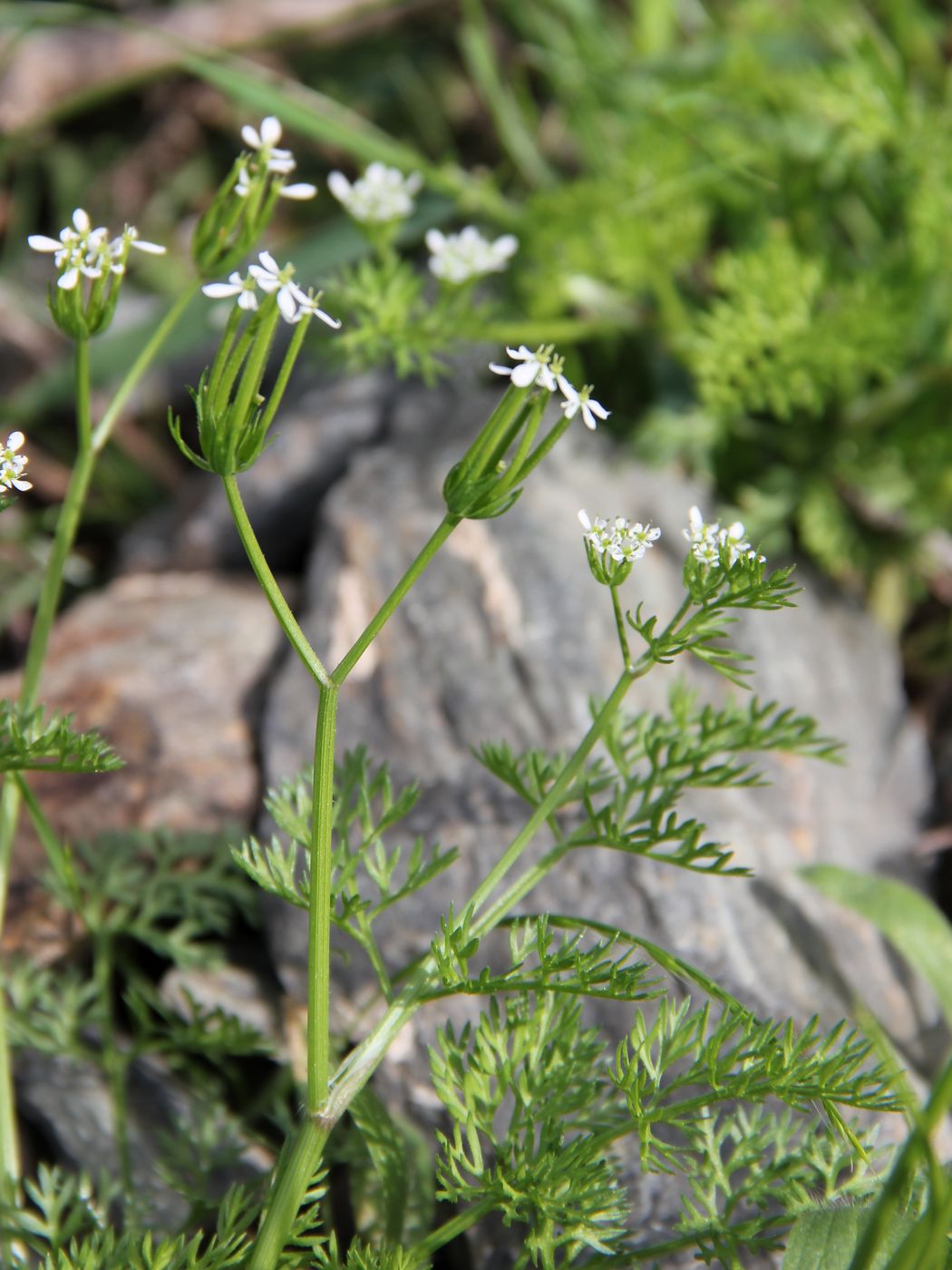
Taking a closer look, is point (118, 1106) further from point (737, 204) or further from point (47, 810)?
point (737, 204)

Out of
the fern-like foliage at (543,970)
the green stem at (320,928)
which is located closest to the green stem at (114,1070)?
the green stem at (320,928)

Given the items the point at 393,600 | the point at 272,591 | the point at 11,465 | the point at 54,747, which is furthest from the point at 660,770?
the point at 11,465

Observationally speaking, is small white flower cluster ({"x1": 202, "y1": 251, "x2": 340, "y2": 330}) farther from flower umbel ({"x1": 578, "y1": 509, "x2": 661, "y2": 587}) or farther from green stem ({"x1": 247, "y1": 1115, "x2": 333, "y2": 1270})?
green stem ({"x1": 247, "y1": 1115, "x2": 333, "y2": 1270})

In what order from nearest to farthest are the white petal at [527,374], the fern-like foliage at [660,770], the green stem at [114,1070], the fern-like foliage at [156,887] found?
the white petal at [527,374] → the fern-like foliage at [660,770] → the green stem at [114,1070] → the fern-like foliage at [156,887]

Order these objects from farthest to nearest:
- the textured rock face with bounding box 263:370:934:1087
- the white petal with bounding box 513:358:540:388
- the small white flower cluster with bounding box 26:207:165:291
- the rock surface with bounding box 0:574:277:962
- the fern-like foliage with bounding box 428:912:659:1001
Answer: the rock surface with bounding box 0:574:277:962, the textured rock face with bounding box 263:370:934:1087, the small white flower cluster with bounding box 26:207:165:291, the fern-like foliage with bounding box 428:912:659:1001, the white petal with bounding box 513:358:540:388

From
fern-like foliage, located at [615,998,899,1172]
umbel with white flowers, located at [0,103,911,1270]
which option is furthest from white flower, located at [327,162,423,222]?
fern-like foliage, located at [615,998,899,1172]

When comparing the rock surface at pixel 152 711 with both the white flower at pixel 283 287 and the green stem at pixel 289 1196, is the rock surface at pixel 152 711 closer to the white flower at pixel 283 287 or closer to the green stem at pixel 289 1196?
the green stem at pixel 289 1196

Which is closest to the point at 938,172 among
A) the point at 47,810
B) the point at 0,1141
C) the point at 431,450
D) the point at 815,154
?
the point at 815,154
